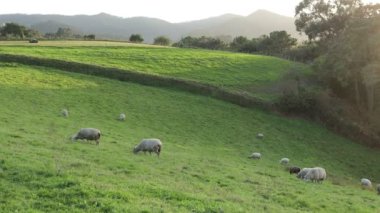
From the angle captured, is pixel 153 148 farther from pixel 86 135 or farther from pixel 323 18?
pixel 323 18

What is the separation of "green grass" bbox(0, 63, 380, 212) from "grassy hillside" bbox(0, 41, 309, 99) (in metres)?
7.81

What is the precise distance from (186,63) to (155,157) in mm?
43817

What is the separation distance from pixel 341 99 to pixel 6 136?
49.5 meters

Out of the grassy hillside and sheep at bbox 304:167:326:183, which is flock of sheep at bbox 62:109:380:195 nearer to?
sheep at bbox 304:167:326:183

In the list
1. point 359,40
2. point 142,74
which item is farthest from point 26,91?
point 359,40

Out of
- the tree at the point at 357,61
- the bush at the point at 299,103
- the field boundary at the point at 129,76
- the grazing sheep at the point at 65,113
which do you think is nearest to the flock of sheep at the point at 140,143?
the grazing sheep at the point at 65,113

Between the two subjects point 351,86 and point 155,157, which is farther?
point 351,86

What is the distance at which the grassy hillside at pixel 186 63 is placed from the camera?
6241 centimetres

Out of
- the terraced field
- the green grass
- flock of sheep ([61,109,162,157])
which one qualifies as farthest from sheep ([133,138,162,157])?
the green grass

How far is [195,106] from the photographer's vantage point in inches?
2023

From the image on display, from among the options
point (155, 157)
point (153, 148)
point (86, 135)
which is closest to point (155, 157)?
point (155, 157)

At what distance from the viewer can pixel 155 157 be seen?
28.0 meters

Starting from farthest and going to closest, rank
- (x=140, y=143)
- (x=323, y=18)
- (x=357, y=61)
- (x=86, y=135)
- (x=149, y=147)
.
A: (x=323, y=18) < (x=357, y=61) < (x=86, y=135) < (x=140, y=143) < (x=149, y=147)

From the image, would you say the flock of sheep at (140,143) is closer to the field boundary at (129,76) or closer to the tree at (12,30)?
the field boundary at (129,76)
